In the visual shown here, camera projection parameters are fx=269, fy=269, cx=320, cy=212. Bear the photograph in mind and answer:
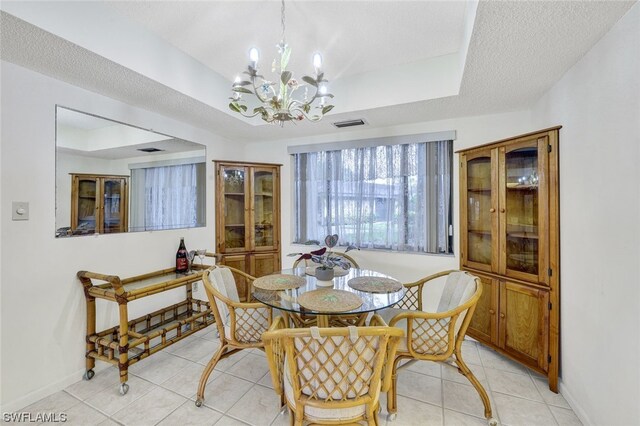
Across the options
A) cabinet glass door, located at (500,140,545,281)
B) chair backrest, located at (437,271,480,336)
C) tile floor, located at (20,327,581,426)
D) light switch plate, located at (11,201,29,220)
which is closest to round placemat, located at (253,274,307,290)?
tile floor, located at (20,327,581,426)

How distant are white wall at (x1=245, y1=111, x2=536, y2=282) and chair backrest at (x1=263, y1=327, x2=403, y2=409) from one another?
1927 millimetres

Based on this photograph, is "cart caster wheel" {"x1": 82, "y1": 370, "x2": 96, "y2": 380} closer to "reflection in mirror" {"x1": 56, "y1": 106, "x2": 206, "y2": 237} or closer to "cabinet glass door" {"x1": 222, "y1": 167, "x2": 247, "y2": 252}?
"reflection in mirror" {"x1": 56, "y1": 106, "x2": 206, "y2": 237}

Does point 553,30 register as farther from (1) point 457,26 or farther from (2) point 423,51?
(2) point 423,51

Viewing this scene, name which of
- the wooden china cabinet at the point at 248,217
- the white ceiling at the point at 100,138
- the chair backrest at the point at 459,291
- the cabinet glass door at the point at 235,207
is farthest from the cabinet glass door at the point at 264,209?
the chair backrest at the point at 459,291

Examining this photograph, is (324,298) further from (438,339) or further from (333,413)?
(438,339)

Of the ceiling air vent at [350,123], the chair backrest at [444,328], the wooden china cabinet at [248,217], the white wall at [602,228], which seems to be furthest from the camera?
the wooden china cabinet at [248,217]

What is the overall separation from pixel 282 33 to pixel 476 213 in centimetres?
231

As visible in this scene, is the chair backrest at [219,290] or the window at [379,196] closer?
the chair backrest at [219,290]

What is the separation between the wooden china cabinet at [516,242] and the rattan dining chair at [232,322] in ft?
6.39

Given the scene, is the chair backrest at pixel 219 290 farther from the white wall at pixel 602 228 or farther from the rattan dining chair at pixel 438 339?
the white wall at pixel 602 228

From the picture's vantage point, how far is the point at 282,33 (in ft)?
6.65

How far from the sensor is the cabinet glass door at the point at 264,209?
3580 millimetres

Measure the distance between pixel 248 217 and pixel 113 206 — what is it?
1.43 meters

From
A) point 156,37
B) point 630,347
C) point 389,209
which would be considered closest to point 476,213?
point 389,209
